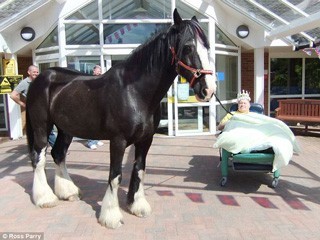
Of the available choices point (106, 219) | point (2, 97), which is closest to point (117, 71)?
point (106, 219)

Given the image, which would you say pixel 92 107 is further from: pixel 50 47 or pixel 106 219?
pixel 50 47

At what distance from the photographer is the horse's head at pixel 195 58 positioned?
126 inches

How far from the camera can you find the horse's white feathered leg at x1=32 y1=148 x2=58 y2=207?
423cm

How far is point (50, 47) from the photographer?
29.9 feet

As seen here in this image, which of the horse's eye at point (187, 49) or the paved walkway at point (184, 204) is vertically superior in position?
the horse's eye at point (187, 49)

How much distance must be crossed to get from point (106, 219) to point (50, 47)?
665 centimetres

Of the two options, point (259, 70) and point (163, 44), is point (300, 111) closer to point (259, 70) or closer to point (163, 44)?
point (259, 70)

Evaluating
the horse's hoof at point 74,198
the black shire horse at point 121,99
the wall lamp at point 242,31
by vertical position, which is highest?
the wall lamp at point 242,31

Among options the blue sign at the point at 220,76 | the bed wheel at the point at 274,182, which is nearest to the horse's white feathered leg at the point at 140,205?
the bed wheel at the point at 274,182

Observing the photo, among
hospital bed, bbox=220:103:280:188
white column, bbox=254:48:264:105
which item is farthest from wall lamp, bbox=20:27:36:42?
hospital bed, bbox=220:103:280:188

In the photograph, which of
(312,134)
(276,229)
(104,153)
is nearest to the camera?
(276,229)

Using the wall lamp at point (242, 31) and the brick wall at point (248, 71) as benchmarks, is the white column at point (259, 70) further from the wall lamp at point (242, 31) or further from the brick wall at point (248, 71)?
the brick wall at point (248, 71)

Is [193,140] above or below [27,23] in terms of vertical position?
below

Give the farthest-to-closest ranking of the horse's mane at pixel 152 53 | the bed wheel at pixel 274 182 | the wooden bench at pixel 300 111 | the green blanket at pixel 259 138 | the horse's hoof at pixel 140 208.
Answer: the wooden bench at pixel 300 111, the bed wheel at pixel 274 182, the green blanket at pixel 259 138, the horse's hoof at pixel 140 208, the horse's mane at pixel 152 53
